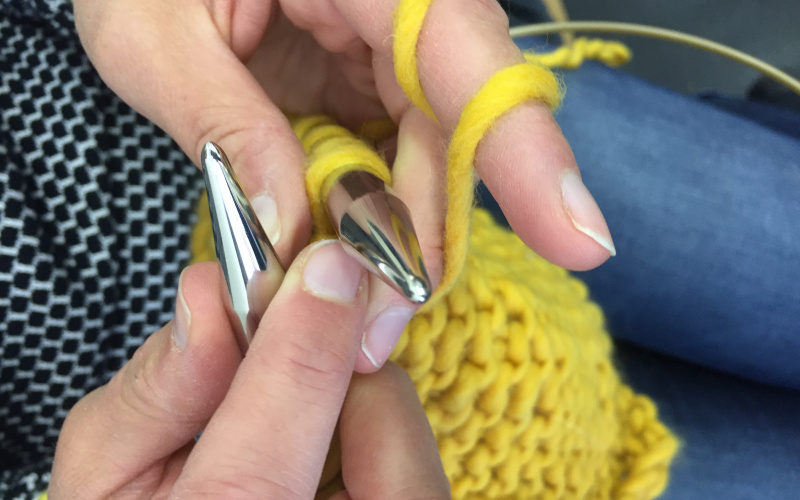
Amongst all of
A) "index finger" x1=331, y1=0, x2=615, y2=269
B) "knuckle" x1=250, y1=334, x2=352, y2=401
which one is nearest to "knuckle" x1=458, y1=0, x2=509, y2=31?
"index finger" x1=331, y1=0, x2=615, y2=269

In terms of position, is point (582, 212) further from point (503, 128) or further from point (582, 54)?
point (582, 54)

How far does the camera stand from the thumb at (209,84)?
380 mm

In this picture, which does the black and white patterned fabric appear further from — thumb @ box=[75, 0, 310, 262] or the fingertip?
the fingertip

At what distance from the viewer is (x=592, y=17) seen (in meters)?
1.11

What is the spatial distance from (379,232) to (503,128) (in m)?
0.09

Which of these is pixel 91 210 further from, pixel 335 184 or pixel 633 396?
pixel 633 396

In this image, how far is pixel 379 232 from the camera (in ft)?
1.00

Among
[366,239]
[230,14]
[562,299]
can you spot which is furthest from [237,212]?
[562,299]

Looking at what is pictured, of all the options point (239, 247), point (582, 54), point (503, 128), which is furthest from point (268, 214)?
point (582, 54)

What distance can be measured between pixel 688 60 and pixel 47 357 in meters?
1.20

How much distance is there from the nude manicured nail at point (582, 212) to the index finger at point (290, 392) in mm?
128

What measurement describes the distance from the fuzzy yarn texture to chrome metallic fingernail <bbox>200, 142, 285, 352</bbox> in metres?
0.07

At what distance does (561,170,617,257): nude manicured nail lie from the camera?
0.29m

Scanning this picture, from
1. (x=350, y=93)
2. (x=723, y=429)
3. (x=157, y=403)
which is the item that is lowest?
(x=723, y=429)
